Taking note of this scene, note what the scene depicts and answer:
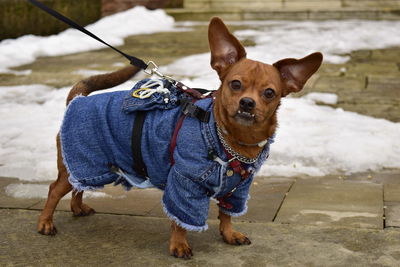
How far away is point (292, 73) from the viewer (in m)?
3.24

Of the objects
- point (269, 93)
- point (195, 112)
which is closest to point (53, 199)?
point (195, 112)

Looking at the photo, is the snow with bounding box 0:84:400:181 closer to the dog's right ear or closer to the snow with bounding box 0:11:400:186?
the snow with bounding box 0:11:400:186

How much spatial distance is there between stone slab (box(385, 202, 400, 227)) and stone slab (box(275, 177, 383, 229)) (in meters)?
0.04

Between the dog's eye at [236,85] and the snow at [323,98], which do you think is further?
the snow at [323,98]

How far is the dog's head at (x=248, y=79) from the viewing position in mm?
3023

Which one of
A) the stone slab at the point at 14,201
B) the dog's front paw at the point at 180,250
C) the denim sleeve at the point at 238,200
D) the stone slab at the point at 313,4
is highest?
the denim sleeve at the point at 238,200

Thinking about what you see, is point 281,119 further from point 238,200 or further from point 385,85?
point 238,200

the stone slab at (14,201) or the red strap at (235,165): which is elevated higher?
the red strap at (235,165)

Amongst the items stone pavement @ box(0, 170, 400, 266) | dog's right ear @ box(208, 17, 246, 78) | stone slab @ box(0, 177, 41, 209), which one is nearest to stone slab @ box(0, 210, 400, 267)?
stone pavement @ box(0, 170, 400, 266)

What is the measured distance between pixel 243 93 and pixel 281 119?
327 cm

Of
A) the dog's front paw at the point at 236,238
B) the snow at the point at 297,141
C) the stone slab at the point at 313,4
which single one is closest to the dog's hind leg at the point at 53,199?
the dog's front paw at the point at 236,238

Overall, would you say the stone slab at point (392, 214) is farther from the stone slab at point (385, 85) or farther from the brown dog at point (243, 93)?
the stone slab at point (385, 85)

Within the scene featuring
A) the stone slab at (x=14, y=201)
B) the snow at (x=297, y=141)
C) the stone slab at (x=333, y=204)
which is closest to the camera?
the stone slab at (x=333, y=204)

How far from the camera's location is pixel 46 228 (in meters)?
3.65
